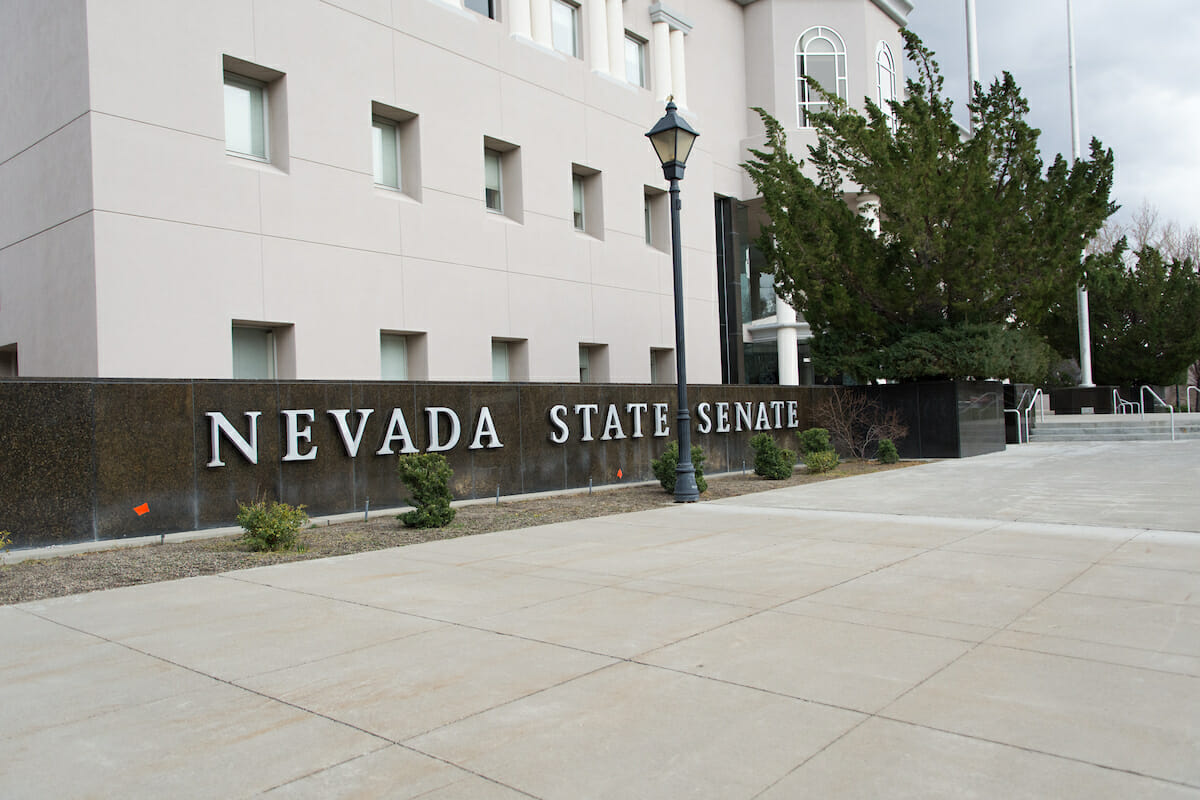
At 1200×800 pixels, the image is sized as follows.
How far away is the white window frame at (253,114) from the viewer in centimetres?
1559

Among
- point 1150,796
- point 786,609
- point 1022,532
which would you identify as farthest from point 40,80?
point 1150,796

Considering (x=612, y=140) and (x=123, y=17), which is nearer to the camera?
(x=123, y=17)

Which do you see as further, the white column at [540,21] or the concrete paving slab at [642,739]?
the white column at [540,21]

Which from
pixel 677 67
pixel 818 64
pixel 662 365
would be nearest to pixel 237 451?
pixel 662 365

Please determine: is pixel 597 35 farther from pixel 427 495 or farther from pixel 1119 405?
pixel 1119 405

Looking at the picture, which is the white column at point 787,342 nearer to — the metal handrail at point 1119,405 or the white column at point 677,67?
the white column at point 677,67

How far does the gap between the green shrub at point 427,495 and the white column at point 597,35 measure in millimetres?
14809

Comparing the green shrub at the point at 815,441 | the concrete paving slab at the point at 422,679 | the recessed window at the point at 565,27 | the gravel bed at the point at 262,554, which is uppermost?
the recessed window at the point at 565,27

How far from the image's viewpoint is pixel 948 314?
76.6 ft

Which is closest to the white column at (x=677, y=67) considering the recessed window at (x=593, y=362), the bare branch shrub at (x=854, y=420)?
the recessed window at (x=593, y=362)

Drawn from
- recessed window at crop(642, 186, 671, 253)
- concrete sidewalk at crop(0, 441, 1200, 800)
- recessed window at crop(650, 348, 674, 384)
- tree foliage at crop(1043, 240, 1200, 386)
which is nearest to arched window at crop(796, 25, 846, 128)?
recessed window at crop(642, 186, 671, 253)

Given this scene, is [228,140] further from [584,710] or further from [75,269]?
[584,710]

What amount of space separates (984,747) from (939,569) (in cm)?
420

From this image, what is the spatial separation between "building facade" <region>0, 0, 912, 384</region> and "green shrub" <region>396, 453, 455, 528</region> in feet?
16.4
